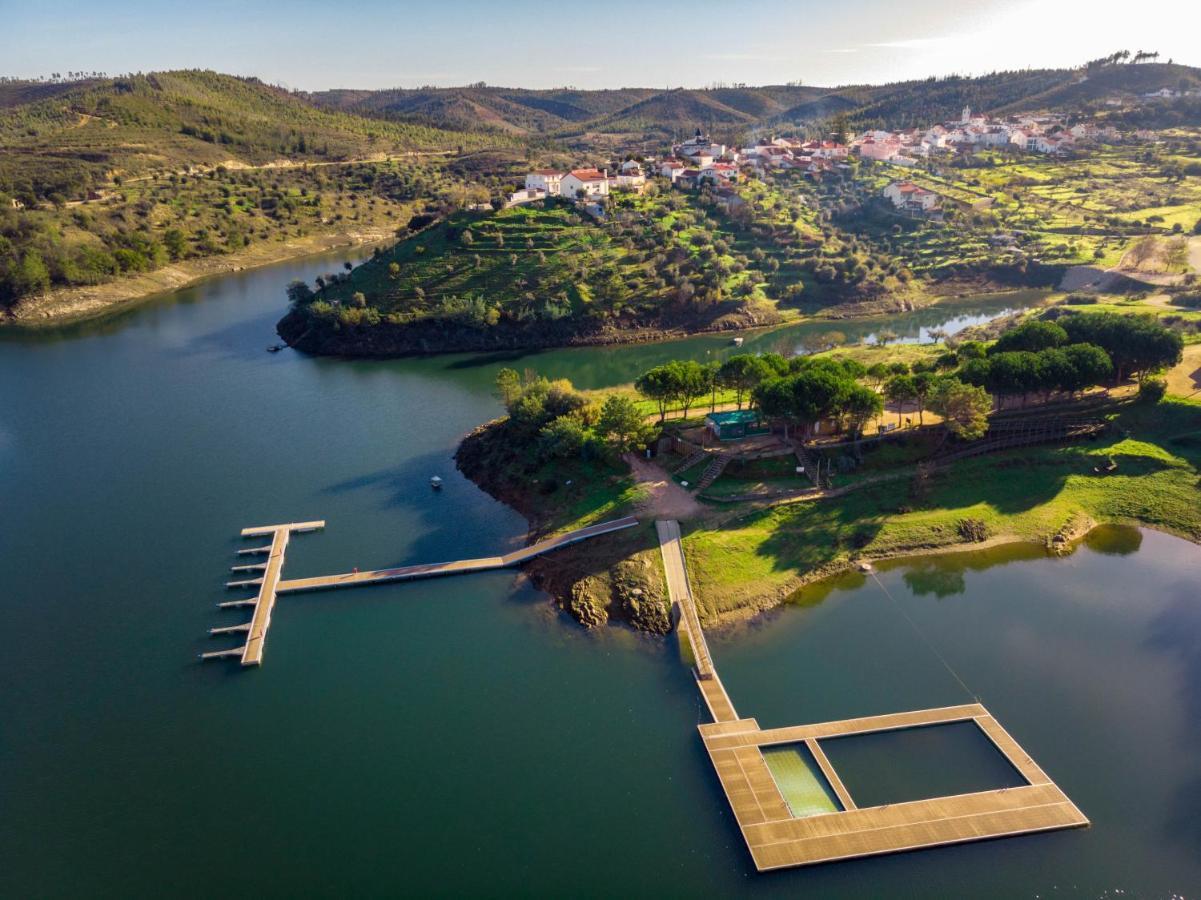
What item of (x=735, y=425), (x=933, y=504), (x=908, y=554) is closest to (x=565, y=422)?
(x=735, y=425)

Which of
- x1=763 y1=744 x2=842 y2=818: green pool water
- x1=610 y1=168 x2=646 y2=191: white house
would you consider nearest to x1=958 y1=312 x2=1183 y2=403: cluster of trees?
x1=763 y1=744 x2=842 y2=818: green pool water

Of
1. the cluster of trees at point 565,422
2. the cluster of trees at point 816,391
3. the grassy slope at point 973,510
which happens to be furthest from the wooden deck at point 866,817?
the cluster of trees at point 565,422

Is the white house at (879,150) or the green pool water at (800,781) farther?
the white house at (879,150)

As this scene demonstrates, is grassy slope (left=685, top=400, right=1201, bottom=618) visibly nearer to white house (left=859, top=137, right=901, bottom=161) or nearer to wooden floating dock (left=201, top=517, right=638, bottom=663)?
wooden floating dock (left=201, top=517, right=638, bottom=663)

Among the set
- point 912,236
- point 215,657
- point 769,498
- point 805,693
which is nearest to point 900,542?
point 769,498

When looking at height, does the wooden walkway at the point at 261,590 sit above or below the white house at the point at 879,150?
below

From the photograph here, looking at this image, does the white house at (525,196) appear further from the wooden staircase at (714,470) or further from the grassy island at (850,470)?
the wooden staircase at (714,470)
